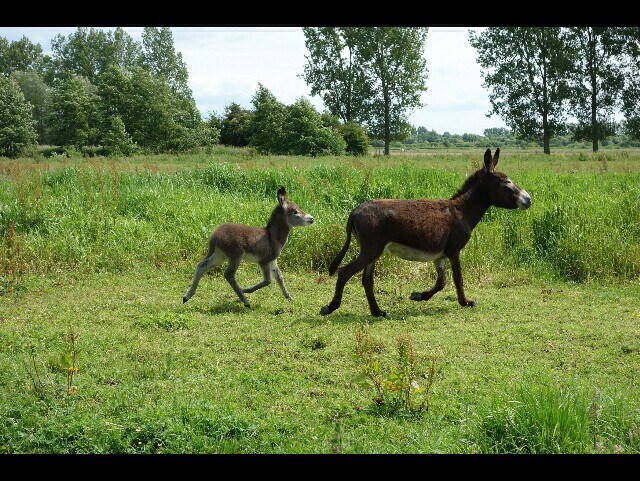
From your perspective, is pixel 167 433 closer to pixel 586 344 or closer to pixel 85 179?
pixel 586 344

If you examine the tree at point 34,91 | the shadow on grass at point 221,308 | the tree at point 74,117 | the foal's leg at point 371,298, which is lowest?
the shadow on grass at point 221,308

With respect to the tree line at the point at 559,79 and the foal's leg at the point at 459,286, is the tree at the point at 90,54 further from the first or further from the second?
the foal's leg at the point at 459,286

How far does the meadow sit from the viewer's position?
4445 mm

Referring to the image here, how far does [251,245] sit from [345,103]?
46.0m

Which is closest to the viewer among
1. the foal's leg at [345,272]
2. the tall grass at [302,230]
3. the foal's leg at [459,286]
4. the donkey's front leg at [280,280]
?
the foal's leg at [345,272]

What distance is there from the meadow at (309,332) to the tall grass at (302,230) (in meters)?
0.04

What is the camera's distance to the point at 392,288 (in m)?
9.59

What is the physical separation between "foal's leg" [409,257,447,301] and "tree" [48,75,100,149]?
3988cm

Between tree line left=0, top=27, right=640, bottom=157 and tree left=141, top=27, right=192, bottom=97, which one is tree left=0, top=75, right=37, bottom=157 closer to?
tree line left=0, top=27, right=640, bottom=157

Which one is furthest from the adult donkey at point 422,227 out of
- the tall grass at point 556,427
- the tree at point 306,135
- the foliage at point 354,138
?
the foliage at point 354,138

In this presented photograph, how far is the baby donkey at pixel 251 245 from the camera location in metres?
8.54

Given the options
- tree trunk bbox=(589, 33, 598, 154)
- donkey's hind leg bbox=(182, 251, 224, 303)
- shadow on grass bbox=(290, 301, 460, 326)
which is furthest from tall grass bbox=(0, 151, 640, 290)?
tree trunk bbox=(589, 33, 598, 154)

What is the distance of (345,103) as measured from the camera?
53062 millimetres

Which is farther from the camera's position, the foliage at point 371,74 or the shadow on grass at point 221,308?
the foliage at point 371,74
